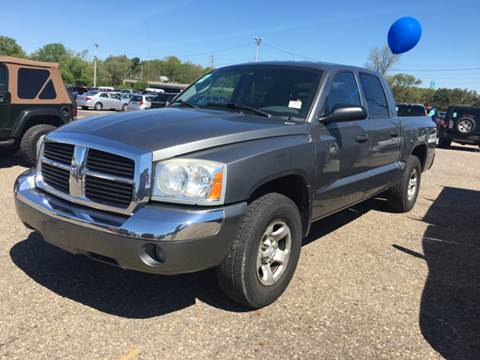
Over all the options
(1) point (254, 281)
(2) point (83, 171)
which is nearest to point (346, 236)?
(1) point (254, 281)

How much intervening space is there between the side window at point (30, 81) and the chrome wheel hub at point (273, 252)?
6240 millimetres

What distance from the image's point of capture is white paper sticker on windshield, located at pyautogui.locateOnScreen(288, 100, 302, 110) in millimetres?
3837

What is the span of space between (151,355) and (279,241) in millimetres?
1256

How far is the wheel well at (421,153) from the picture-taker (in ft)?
21.3

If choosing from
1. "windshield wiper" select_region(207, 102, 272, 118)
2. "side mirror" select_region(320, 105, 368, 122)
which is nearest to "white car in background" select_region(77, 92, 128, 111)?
"windshield wiper" select_region(207, 102, 272, 118)

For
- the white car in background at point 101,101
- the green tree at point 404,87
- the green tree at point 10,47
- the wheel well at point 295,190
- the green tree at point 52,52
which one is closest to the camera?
the wheel well at point 295,190

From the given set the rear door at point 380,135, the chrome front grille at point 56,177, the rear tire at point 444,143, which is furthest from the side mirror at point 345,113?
the rear tire at point 444,143

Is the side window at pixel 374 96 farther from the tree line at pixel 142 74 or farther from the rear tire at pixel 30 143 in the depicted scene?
the tree line at pixel 142 74

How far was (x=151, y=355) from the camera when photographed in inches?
105

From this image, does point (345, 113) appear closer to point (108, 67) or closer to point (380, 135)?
point (380, 135)

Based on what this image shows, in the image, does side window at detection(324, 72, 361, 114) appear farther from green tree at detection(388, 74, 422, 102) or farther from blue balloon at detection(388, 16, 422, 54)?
green tree at detection(388, 74, 422, 102)

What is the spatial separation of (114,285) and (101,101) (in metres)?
29.9

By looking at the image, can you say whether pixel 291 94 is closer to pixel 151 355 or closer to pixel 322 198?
pixel 322 198

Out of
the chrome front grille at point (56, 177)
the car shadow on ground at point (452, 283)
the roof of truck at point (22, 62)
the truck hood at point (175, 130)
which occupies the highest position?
the roof of truck at point (22, 62)
